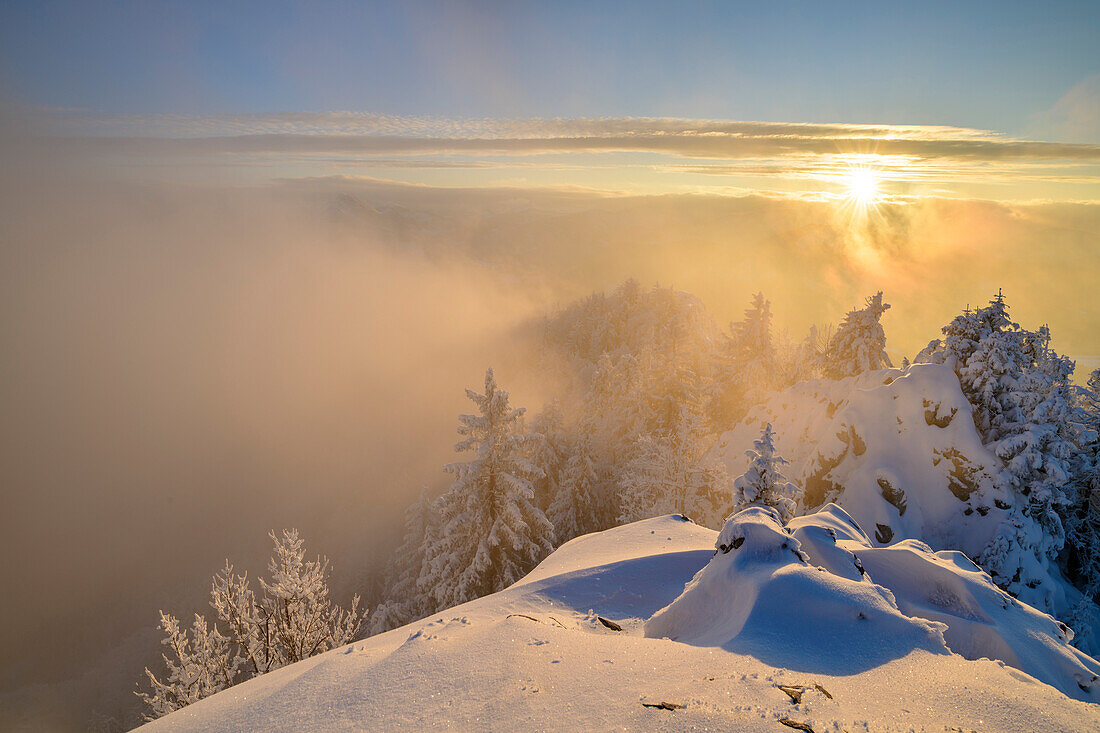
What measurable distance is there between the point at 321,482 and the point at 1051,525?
237 ft

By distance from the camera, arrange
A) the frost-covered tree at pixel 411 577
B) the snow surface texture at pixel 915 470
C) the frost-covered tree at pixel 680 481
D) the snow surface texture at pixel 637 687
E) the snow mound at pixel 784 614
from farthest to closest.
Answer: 1. the frost-covered tree at pixel 680 481
2. the frost-covered tree at pixel 411 577
3. the snow surface texture at pixel 915 470
4. the snow mound at pixel 784 614
5. the snow surface texture at pixel 637 687

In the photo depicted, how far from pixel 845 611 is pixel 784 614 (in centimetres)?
76

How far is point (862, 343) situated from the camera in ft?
102

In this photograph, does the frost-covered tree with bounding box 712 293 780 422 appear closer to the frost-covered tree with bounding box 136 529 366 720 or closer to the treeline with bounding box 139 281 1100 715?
the treeline with bounding box 139 281 1100 715

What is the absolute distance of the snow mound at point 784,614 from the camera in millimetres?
5832

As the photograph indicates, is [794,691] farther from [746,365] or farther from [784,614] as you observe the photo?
[746,365]

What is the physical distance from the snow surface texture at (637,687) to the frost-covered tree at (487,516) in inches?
552

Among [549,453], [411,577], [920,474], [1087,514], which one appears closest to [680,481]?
[920,474]

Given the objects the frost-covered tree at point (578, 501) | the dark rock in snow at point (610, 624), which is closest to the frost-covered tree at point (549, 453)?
the frost-covered tree at point (578, 501)

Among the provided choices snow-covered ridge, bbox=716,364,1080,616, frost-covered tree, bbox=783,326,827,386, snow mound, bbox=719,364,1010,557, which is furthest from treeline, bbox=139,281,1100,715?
snow mound, bbox=719,364,1010,557

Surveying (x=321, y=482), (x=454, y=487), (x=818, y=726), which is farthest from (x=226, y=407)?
(x=818, y=726)

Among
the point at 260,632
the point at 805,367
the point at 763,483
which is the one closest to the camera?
the point at 260,632

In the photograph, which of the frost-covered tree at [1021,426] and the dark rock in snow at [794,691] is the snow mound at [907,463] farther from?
the dark rock in snow at [794,691]

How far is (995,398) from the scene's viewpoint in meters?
20.3
